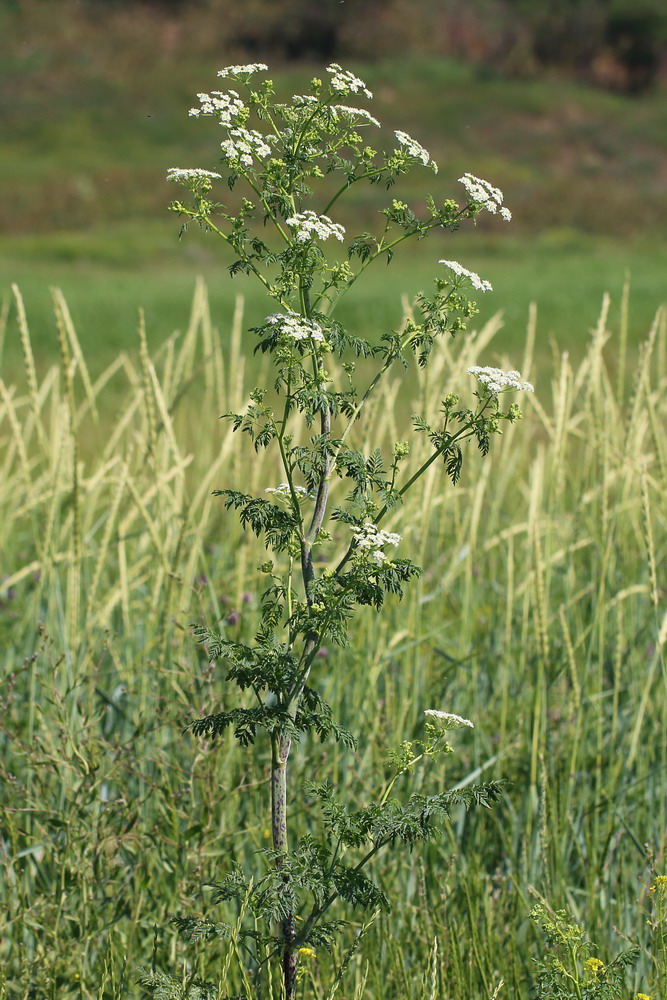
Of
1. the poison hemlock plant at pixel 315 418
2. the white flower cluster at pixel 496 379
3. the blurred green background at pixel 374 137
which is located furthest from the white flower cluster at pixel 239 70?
the blurred green background at pixel 374 137

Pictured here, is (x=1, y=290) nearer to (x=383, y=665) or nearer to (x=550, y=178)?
(x=383, y=665)

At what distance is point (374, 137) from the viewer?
16.0m

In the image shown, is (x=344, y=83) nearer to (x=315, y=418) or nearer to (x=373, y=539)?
(x=315, y=418)

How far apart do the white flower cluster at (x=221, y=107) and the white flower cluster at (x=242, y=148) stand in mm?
15

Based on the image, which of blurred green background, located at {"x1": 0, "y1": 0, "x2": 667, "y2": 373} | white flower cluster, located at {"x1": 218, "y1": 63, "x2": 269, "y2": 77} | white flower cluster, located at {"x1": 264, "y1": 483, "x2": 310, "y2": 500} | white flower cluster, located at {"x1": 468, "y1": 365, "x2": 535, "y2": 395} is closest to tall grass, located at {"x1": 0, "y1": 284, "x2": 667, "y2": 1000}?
white flower cluster, located at {"x1": 264, "y1": 483, "x2": 310, "y2": 500}

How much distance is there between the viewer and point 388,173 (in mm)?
1089

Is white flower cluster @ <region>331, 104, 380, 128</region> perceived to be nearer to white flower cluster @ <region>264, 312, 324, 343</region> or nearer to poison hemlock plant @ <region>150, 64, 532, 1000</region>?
poison hemlock plant @ <region>150, 64, 532, 1000</region>

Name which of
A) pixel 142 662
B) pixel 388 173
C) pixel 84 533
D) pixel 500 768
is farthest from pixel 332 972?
pixel 84 533

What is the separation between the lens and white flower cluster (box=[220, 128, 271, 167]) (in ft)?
3.29

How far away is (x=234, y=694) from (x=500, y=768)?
1.76 ft

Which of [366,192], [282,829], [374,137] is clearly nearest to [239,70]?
[282,829]

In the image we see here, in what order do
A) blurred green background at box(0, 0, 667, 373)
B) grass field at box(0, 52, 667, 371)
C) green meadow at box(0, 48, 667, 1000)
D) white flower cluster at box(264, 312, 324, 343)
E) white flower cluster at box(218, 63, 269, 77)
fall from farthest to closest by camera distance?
blurred green background at box(0, 0, 667, 373) → grass field at box(0, 52, 667, 371) → green meadow at box(0, 48, 667, 1000) → white flower cluster at box(218, 63, 269, 77) → white flower cluster at box(264, 312, 324, 343)

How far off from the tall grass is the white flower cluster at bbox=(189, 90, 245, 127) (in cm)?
71

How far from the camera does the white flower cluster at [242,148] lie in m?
1.00
